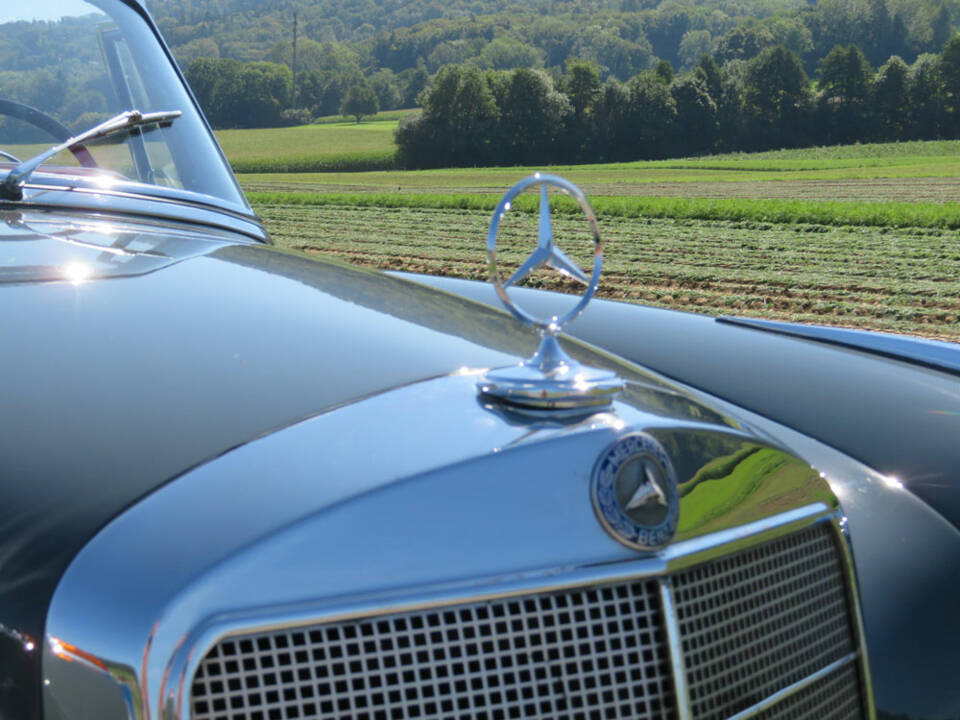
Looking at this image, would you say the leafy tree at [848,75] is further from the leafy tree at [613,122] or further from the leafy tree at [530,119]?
the leafy tree at [530,119]

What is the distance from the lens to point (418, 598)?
1136 mm

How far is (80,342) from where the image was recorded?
4.93 ft

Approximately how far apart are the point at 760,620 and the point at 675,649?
22 centimetres

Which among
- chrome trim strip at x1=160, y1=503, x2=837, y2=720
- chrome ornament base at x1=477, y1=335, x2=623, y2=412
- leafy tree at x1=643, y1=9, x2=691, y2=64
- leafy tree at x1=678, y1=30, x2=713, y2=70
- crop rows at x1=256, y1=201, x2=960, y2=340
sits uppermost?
leafy tree at x1=643, y1=9, x2=691, y2=64

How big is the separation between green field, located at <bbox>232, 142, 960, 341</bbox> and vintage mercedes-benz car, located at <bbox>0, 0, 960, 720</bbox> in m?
9.44

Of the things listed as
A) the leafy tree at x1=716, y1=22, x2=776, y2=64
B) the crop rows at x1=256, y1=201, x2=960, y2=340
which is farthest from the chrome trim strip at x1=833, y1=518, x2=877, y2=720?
the leafy tree at x1=716, y1=22, x2=776, y2=64

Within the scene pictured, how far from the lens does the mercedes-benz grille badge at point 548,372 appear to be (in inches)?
51.4

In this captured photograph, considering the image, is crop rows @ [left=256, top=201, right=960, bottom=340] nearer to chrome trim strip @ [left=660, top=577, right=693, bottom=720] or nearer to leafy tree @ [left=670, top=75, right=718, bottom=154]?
chrome trim strip @ [left=660, top=577, right=693, bottom=720]

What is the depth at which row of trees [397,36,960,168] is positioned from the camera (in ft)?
201

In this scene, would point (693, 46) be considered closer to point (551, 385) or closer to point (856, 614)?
point (856, 614)

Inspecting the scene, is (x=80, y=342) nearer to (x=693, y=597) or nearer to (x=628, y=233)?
(x=693, y=597)

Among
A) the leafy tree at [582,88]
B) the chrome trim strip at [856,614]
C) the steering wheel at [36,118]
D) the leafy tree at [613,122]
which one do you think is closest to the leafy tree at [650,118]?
the leafy tree at [613,122]

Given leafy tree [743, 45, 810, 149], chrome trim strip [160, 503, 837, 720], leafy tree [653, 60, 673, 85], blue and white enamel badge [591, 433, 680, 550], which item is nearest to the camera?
chrome trim strip [160, 503, 837, 720]

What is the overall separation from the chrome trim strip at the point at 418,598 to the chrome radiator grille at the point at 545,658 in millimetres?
11
